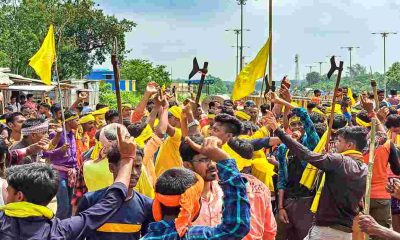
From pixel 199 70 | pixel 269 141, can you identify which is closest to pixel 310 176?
pixel 269 141

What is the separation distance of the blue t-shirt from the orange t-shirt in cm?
325

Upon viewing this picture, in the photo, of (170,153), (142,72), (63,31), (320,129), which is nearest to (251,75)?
(320,129)

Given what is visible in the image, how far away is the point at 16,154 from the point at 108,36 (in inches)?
1496

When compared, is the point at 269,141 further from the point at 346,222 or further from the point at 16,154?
the point at 16,154

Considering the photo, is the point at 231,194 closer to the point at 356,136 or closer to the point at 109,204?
the point at 109,204

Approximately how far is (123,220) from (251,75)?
20.3ft

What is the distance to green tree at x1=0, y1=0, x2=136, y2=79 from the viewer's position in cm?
3006

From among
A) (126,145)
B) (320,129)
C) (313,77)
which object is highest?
(313,77)

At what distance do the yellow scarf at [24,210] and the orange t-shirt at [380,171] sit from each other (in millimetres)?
4098

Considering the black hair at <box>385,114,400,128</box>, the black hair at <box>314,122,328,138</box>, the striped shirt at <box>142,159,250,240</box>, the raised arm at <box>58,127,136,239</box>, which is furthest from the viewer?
the black hair at <box>385,114,400,128</box>

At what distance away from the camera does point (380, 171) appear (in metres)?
6.28

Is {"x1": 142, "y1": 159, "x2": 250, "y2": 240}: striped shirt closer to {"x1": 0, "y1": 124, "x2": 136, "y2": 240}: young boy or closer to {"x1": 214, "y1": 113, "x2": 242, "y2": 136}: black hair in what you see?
{"x1": 0, "y1": 124, "x2": 136, "y2": 240}: young boy

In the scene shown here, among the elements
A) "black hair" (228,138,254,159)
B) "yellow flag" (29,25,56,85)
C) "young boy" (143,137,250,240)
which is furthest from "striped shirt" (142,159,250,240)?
"yellow flag" (29,25,56,85)

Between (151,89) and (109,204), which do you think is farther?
(151,89)
